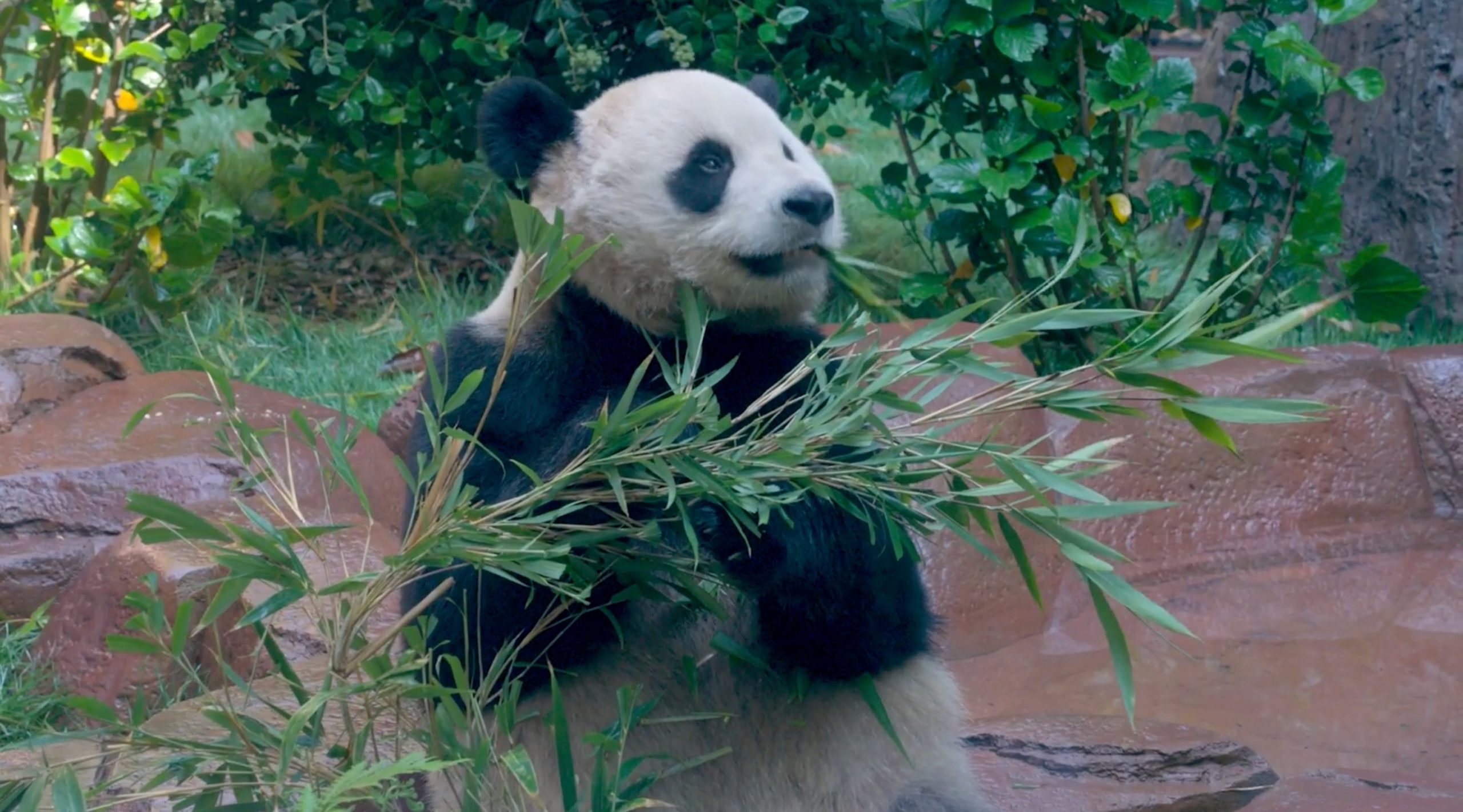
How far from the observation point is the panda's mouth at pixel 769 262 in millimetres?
2420

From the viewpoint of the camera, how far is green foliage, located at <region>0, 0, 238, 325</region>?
4988 mm

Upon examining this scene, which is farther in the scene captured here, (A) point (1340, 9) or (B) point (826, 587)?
(A) point (1340, 9)

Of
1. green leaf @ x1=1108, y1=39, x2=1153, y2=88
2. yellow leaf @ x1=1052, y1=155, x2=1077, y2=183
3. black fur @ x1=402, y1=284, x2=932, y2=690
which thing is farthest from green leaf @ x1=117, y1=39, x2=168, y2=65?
green leaf @ x1=1108, y1=39, x2=1153, y2=88

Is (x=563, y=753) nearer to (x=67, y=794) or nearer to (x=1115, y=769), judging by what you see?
(x=67, y=794)

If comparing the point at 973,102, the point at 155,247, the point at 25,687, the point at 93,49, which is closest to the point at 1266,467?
the point at 973,102

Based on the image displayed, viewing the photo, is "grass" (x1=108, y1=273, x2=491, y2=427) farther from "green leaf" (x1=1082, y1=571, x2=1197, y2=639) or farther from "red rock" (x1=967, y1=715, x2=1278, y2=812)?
"green leaf" (x1=1082, y1=571, x2=1197, y2=639)

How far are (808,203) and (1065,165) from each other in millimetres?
2501

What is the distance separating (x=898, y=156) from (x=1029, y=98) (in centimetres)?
389

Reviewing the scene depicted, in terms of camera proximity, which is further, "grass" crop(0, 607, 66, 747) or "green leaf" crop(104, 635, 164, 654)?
"grass" crop(0, 607, 66, 747)

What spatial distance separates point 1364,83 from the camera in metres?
4.34

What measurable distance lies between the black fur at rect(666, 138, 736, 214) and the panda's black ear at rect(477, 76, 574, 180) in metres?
0.29

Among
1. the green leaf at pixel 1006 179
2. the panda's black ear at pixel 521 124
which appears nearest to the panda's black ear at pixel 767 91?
the panda's black ear at pixel 521 124

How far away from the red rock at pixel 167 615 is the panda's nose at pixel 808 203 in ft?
4.93

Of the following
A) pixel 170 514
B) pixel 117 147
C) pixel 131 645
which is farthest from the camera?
pixel 117 147
